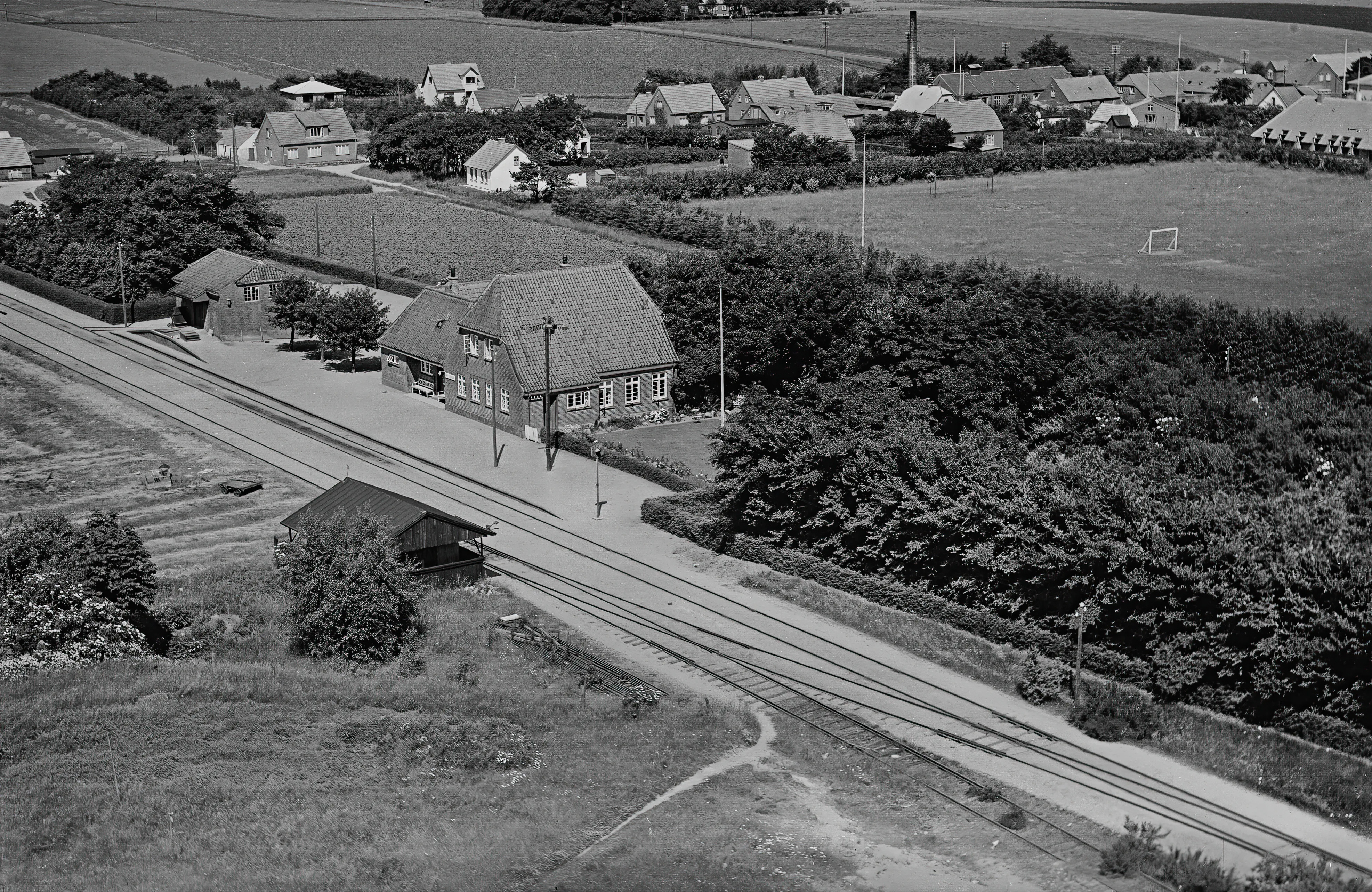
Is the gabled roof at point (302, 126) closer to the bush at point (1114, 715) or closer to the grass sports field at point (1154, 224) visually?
the grass sports field at point (1154, 224)

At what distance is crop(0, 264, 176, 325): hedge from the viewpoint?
80500 millimetres

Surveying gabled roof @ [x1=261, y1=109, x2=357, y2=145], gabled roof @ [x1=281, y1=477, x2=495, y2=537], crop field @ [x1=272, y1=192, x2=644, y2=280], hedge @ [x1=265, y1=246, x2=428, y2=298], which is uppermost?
gabled roof @ [x1=261, y1=109, x2=357, y2=145]

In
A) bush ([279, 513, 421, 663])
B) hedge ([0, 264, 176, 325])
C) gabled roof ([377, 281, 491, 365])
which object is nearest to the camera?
bush ([279, 513, 421, 663])

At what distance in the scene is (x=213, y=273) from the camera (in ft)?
256

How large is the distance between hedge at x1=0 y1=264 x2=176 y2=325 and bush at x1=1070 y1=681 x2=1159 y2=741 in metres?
59.6

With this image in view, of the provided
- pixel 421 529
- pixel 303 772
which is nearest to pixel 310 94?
pixel 421 529

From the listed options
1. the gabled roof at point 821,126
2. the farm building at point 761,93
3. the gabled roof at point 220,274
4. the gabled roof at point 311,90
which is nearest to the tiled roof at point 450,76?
the gabled roof at point 311,90

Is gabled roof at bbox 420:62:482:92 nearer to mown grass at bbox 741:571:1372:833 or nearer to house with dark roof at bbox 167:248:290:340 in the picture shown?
house with dark roof at bbox 167:248:290:340

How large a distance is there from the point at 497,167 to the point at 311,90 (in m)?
59.2

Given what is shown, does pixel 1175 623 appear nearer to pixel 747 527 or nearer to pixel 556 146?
pixel 747 527

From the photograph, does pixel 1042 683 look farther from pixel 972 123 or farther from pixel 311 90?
pixel 311 90

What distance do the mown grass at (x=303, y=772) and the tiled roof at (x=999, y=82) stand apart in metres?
128

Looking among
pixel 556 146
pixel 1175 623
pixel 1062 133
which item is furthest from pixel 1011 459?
pixel 1062 133

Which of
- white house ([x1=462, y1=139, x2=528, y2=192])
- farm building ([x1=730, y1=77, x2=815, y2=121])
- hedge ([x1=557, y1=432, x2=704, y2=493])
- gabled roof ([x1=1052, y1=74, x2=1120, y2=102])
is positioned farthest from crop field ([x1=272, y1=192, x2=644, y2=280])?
gabled roof ([x1=1052, y1=74, x2=1120, y2=102])
